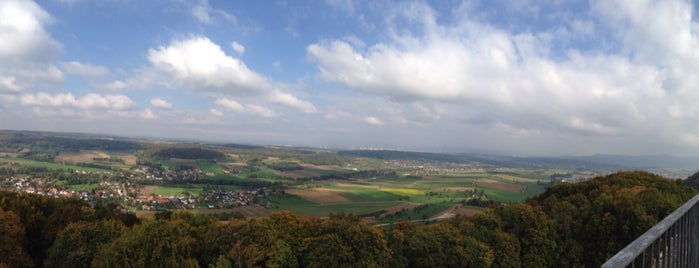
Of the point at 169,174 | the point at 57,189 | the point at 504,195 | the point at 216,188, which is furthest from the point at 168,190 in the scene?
the point at 504,195

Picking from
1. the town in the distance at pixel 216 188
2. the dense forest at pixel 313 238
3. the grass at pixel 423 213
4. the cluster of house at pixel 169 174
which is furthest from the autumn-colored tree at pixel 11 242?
the cluster of house at pixel 169 174

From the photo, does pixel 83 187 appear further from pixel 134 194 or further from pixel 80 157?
pixel 80 157

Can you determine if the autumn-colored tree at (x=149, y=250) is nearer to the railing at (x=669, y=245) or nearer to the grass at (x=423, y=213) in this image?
the railing at (x=669, y=245)

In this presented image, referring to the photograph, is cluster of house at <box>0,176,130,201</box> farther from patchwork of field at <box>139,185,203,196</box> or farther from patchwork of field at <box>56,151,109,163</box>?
patchwork of field at <box>56,151,109,163</box>

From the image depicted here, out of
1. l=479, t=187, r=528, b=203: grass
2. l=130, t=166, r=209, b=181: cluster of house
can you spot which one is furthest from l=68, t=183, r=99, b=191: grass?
l=479, t=187, r=528, b=203: grass

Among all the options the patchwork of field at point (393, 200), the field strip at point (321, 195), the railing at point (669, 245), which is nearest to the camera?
the railing at point (669, 245)

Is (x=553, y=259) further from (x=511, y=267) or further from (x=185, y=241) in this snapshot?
(x=185, y=241)
